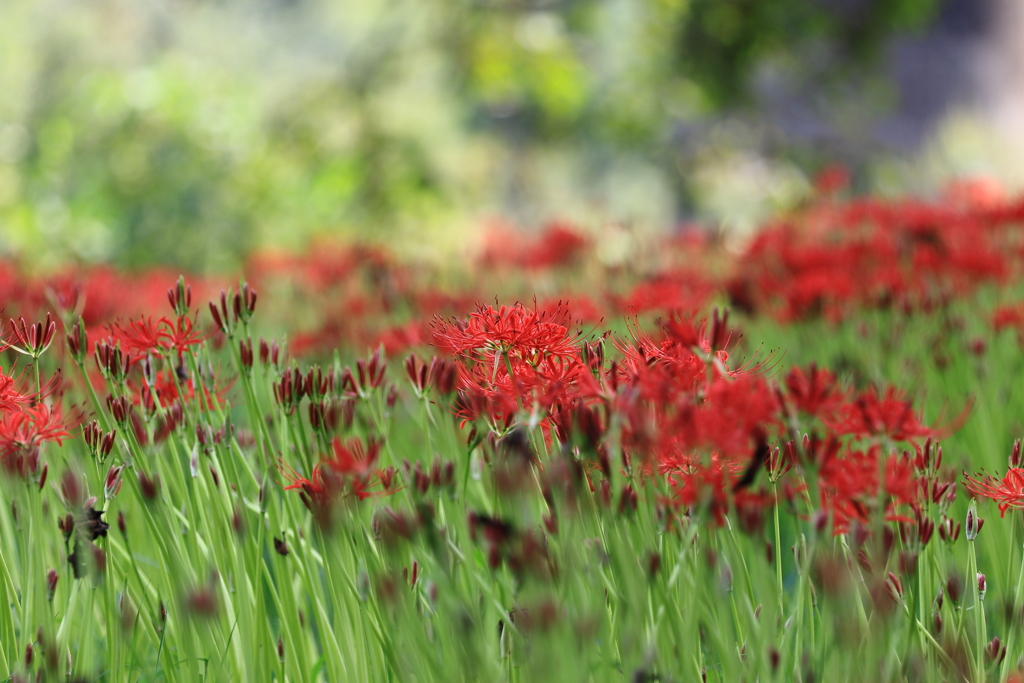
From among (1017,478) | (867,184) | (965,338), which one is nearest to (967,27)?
(867,184)

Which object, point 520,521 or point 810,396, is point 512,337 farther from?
point 810,396

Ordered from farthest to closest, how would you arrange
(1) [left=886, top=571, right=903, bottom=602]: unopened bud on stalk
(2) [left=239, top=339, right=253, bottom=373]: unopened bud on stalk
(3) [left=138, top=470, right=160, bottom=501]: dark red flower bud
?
(2) [left=239, top=339, right=253, bottom=373]: unopened bud on stalk
(3) [left=138, top=470, right=160, bottom=501]: dark red flower bud
(1) [left=886, top=571, right=903, bottom=602]: unopened bud on stalk

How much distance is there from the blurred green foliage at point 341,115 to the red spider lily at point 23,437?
322 centimetres

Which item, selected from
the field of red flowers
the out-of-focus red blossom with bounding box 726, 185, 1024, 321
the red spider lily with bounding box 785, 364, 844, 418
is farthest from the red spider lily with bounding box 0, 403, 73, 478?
the out-of-focus red blossom with bounding box 726, 185, 1024, 321

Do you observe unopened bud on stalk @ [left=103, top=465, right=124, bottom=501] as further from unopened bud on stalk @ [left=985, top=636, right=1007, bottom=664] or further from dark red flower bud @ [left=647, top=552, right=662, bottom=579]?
unopened bud on stalk @ [left=985, top=636, right=1007, bottom=664]

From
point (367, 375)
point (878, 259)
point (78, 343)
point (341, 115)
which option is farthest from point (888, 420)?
point (341, 115)

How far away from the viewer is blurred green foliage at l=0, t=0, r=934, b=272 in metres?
7.26

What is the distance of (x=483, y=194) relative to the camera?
1291cm

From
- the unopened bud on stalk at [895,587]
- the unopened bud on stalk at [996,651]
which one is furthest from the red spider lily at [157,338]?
the unopened bud on stalk at [996,651]

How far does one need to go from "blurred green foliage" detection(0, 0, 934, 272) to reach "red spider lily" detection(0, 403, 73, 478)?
3.22 meters

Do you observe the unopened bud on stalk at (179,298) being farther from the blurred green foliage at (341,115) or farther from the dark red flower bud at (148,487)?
the blurred green foliage at (341,115)

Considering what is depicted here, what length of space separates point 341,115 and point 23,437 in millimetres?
10157

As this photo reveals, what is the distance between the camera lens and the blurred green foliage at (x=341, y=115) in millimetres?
7262

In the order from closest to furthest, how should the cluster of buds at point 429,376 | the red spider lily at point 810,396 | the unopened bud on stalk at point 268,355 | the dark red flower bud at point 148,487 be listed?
the red spider lily at point 810,396, the dark red flower bud at point 148,487, the cluster of buds at point 429,376, the unopened bud on stalk at point 268,355
